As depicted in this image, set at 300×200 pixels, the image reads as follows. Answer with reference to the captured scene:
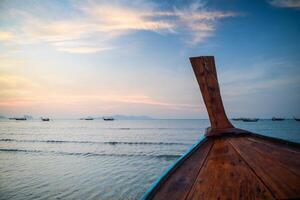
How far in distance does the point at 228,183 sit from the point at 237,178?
0.49 ft

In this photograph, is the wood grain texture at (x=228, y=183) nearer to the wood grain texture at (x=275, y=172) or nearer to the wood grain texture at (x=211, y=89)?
the wood grain texture at (x=275, y=172)

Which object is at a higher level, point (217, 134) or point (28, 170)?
point (217, 134)

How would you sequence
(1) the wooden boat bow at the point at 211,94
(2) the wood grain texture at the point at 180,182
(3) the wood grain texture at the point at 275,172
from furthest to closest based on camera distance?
(1) the wooden boat bow at the point at 211,94 → (2) the wood grain texture at the point at 180,182 → (3) the wood grain texture at the point at 275,172

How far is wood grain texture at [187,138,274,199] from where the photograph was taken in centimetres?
142

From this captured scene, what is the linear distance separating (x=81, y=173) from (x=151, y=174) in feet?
11.3

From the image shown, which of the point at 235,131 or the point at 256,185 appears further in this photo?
the point at 235,131

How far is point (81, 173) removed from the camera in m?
9.50

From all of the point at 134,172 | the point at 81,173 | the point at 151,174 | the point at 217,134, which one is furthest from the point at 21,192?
the point at 217,134

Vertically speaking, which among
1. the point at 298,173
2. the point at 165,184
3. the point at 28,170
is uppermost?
the point at 298,173

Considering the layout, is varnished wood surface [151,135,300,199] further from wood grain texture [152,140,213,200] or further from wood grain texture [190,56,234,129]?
wood grain texture [190,56,234,129]

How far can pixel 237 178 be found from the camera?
→ 1.74m

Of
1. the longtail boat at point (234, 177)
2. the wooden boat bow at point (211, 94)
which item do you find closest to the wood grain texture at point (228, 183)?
the longtail boat at point (234, 177)

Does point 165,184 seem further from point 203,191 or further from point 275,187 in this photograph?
point 275,187

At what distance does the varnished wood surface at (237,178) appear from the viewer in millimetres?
1432
